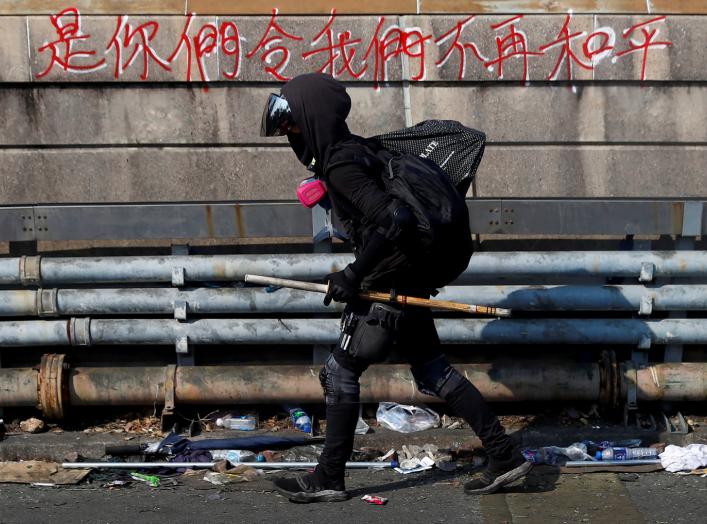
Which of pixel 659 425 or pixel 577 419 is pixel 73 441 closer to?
pixel 577 419

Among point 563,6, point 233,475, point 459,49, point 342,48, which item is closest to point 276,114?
point 233,475

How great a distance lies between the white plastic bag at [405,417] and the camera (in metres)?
5.75

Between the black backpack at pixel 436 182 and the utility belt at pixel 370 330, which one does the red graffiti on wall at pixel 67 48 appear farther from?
the utility belt at pixel 370 330

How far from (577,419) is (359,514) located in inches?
68.2

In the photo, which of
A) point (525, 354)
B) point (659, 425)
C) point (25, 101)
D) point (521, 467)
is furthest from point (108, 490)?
point (25, 101)

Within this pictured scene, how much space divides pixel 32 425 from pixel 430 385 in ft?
7.68

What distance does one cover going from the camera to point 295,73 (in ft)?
24.7

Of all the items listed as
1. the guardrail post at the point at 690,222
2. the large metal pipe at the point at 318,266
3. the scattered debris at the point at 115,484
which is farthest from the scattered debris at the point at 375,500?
the guardrail post at the point at 690,222

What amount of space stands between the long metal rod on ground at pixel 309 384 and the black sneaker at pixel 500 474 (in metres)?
0.84

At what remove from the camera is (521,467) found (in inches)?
193

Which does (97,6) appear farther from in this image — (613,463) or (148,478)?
(613,463)

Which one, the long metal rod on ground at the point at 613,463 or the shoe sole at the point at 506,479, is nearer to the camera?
the shoe sole at the point at 506,479

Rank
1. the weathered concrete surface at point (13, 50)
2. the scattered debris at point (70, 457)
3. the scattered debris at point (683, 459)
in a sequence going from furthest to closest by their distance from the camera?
the weathered concrete surface at point (13, 50) < the scattered debris at point (70, 457) < the scattered debris at point (683, 459)

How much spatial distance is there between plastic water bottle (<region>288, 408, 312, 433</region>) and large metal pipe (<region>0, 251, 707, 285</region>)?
0.78 metres
